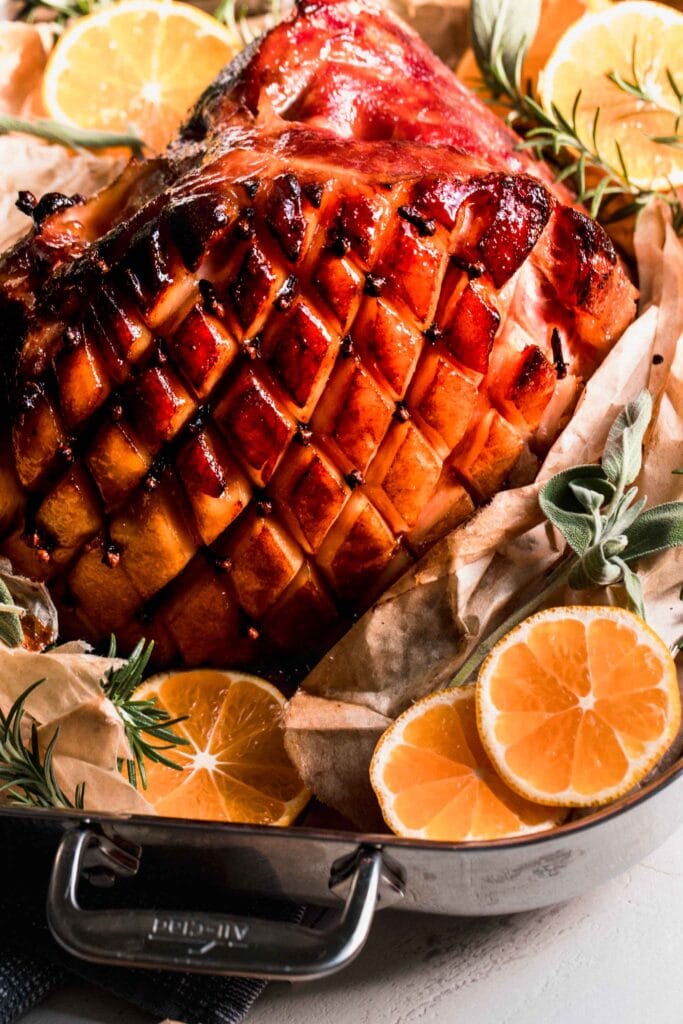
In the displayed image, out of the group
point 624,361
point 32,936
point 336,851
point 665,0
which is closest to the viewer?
point 336,851

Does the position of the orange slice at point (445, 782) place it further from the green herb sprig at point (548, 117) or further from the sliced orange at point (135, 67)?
the sliced orange at point (135, 67)

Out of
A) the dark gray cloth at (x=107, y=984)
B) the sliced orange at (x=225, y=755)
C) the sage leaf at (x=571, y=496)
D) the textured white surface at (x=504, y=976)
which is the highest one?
the sage leaf at (x=571, y=496)

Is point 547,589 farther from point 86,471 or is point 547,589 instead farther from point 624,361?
point 86,471

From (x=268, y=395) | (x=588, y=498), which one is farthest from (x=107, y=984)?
(x=588, y=498)

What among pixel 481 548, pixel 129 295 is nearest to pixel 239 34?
pixel 129 295

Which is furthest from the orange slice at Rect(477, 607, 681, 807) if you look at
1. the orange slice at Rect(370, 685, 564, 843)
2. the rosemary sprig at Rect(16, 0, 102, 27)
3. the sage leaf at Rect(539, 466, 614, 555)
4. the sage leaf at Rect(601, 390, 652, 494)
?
the rosemary sprig at Rect(16, 0, 102, 27)

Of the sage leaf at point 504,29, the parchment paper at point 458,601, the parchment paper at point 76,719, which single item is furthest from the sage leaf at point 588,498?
the sage leaf at point 504,29
